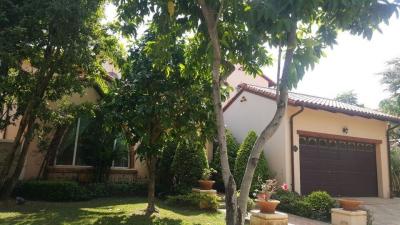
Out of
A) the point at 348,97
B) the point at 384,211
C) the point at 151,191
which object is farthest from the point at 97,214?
the point at 348,97

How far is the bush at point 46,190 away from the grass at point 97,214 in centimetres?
50

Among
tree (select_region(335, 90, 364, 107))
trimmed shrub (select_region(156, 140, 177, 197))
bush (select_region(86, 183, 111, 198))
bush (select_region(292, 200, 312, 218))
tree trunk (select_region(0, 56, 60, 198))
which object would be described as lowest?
bush (select_region(292, 200, 312, 218))

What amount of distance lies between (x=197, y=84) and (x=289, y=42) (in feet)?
15.6

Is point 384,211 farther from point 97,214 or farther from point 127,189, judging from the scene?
point 97,214

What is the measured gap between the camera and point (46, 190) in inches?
481

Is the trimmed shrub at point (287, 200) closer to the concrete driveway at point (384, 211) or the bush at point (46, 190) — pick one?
the concrete driveway at point (384, 211)

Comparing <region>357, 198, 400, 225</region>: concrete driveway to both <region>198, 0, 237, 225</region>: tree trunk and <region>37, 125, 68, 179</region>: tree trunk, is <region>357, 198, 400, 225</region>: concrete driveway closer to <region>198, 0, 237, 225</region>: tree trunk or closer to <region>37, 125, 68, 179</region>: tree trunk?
<region>198, 0, 237, 225</region>: tree trunk

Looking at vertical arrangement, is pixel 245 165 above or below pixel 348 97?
below

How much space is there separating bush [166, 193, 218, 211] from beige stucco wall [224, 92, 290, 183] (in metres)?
3.82

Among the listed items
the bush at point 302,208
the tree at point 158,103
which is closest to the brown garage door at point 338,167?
the bush at point 302,208

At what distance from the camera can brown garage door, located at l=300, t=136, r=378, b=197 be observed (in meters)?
15.0

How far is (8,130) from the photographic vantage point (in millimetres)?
13312

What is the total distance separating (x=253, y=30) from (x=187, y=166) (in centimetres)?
917

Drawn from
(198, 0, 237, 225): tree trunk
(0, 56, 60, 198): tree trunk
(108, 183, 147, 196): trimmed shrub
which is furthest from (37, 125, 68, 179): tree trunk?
(198, 0, 237, 225): tree trunk
